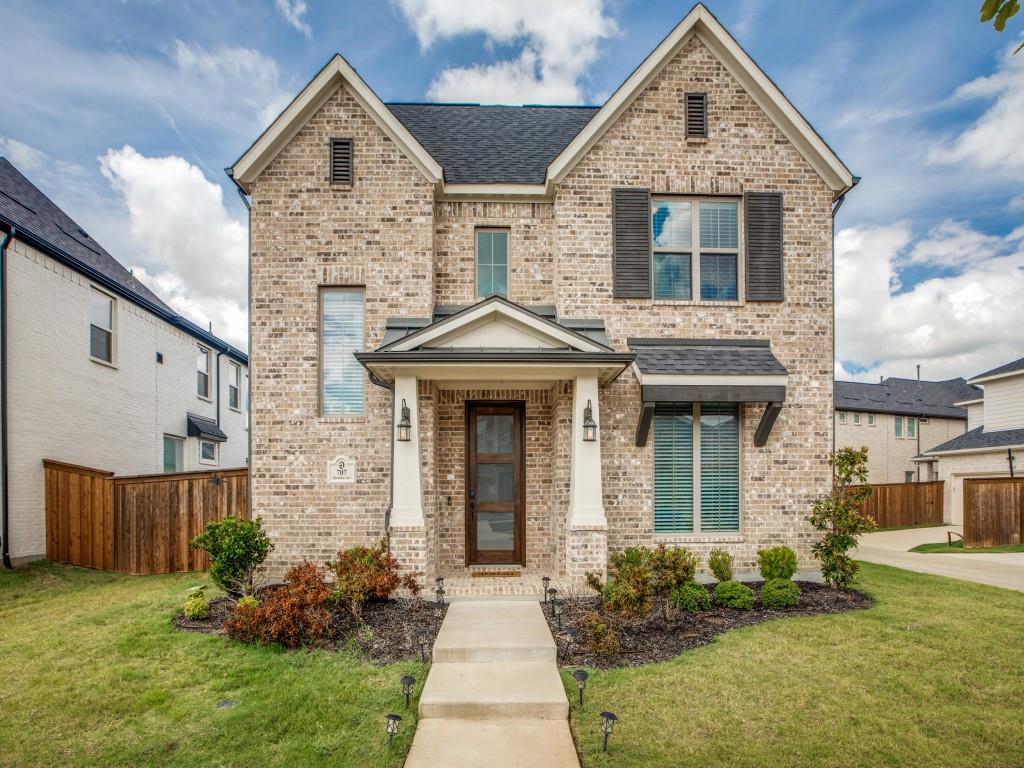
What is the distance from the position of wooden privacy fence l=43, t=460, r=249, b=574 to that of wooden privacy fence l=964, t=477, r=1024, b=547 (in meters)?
18.0

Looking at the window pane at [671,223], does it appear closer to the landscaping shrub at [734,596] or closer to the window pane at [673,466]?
the window pane at [673,466]

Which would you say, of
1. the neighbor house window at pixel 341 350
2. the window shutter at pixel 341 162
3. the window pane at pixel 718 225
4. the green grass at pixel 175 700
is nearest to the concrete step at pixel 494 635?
the green grass at pixel 175 700

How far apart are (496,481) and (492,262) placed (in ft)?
12.3

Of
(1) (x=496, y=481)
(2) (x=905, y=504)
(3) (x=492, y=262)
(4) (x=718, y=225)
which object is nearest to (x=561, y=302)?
(3) (x=492, y=262)

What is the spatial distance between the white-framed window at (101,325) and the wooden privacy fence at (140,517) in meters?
3.60

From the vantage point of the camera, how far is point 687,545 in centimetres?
880

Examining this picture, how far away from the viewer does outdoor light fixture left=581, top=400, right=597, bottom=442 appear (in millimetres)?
7984

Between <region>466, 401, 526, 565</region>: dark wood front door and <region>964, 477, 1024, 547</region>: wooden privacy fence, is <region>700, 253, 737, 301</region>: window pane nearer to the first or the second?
<region>466, 401, 526, 565</region>: dark wood front door

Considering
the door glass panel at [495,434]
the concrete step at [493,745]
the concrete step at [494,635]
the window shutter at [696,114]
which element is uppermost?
the window shutter at [696,114]

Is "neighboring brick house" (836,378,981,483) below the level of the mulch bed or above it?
above

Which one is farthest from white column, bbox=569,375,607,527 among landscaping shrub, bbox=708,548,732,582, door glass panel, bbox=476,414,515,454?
landscaping shrub, bbox=708,548,732,582

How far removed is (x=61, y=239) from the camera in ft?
39.9

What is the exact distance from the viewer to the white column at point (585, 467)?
796 centimetres

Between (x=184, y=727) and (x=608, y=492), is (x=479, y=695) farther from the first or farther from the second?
(x=608, y=492)
